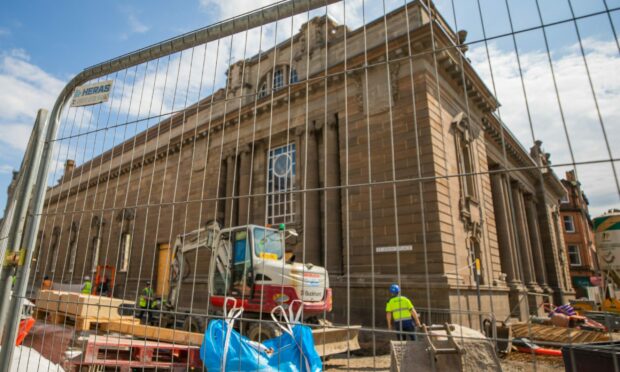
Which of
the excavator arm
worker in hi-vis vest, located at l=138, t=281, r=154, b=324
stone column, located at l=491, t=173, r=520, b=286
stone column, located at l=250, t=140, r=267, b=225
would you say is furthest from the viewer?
stone column, located at l=491, t=173, r=520, b=286

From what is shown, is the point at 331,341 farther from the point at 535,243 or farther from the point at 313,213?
the point at 535,243

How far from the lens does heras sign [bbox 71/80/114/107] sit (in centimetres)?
467

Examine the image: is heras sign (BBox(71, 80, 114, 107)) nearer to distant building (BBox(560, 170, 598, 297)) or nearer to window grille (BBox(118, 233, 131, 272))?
window grille (BBox(118, 233, 131, 272))

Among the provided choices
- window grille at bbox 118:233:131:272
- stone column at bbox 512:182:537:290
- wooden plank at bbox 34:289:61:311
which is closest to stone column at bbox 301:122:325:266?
wooden plank at bbox 34:289:61:311

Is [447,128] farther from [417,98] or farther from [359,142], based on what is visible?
[359,142]

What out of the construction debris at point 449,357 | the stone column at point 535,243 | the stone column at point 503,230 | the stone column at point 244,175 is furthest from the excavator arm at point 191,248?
the stone column at point 535,243

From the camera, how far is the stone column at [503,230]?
18.1 metres

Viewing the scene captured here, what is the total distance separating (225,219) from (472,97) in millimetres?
12928

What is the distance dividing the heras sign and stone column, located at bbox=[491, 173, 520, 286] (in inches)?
733

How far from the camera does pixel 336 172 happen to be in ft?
46.7

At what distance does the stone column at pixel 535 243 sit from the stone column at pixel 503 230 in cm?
810

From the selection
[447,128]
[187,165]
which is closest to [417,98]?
[447,128]

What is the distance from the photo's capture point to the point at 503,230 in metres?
18.8

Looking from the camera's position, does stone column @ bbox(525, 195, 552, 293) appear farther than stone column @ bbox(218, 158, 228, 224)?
Yes
